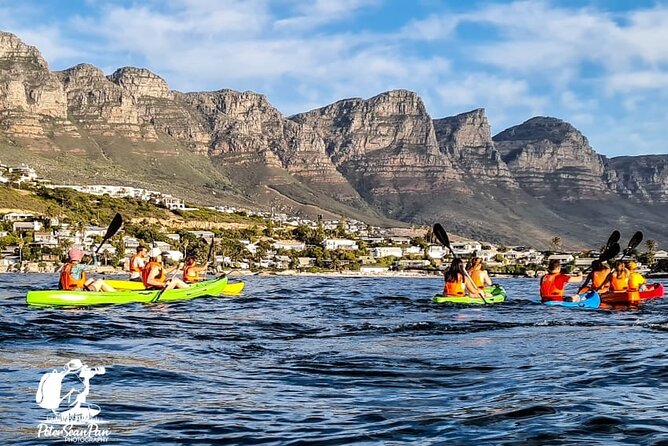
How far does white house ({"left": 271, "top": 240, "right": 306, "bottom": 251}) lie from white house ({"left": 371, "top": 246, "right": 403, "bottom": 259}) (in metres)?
13.3

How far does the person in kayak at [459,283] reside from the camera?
30.3 m

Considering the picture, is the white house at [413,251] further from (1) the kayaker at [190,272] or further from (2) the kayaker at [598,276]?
(2) the kayaker at [598,276]

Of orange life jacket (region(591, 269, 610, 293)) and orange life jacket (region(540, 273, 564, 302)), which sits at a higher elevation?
orange life jacket (region(591, 269, 610, 293))

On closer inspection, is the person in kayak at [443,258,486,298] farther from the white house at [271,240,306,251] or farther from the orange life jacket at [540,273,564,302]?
the white house at [271,240,306,251]

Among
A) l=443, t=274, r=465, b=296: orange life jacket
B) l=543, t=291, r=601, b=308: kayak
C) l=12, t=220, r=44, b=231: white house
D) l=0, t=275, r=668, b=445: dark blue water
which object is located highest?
l=12, t=220, r=44, b=231: white house

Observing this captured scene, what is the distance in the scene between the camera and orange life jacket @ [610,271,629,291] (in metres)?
31.5

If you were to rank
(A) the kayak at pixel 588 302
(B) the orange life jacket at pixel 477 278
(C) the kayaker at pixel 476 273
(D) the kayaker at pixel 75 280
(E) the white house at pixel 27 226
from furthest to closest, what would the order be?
1. (E) the white house at pixel 27 226
2. (B) the orange life jacket at pixel 477 278
3. (C) the kayaker at pixel 476 273
4. (A) the kayak at pixel 588 302
5. (D) the kayaker at pixel 75 280

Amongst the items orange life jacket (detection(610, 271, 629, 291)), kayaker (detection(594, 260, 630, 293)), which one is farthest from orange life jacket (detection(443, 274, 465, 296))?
orange life jacket (detection(610, 271, 629, 291))

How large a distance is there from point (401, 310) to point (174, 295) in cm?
839

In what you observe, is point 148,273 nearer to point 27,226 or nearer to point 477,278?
point 477,278

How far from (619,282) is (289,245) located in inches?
4387

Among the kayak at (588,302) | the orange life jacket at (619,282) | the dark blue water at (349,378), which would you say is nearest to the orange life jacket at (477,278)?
the kayak at (588,302)

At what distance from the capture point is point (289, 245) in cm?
14150

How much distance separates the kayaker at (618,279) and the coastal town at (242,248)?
Answer: 74047mm
